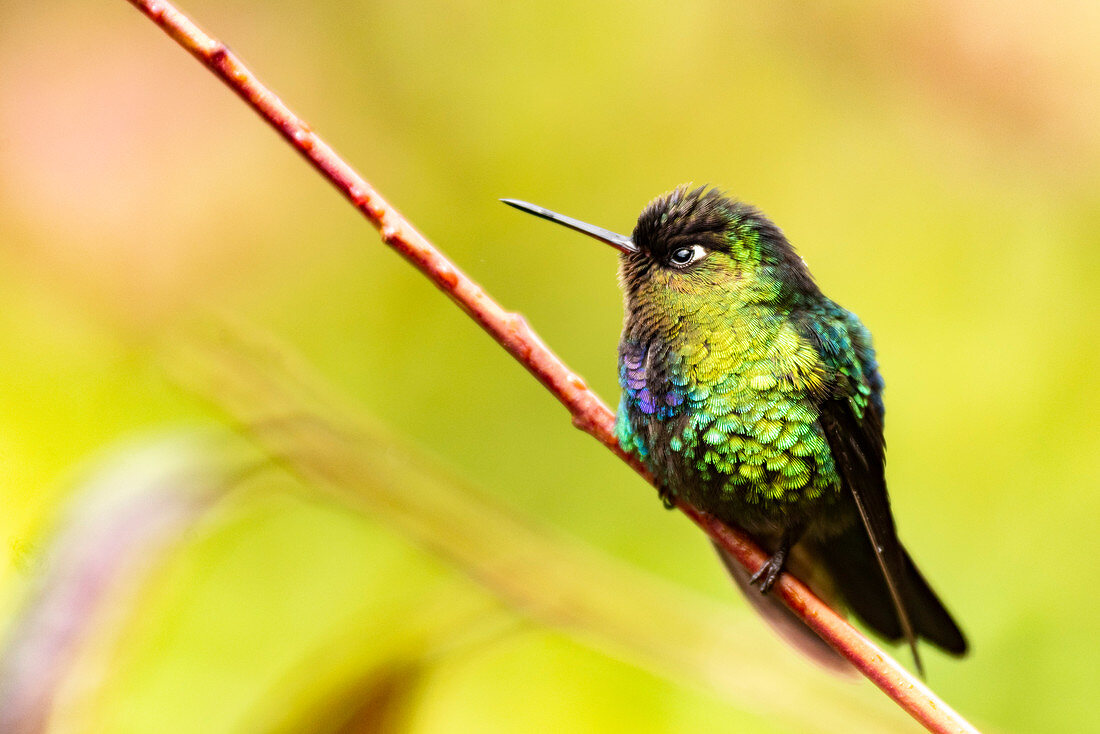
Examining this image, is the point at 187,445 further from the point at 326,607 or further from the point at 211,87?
the point at 211,87

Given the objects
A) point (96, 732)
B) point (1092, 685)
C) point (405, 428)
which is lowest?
point (1092, 685)

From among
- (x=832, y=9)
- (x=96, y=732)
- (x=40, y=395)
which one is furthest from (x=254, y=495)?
(x=832, y=9)

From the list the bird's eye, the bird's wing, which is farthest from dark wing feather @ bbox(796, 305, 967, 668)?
the bird's eye

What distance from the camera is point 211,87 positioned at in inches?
128

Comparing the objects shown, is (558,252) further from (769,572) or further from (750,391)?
(769,572)

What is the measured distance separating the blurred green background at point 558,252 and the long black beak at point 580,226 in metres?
1.02

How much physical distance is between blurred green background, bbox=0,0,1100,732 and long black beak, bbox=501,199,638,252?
1023 mm

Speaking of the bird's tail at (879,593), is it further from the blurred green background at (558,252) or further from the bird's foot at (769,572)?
the blurred green background at (558,252)

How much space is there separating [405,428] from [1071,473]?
95.9 inches

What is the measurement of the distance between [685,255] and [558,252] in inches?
60.4

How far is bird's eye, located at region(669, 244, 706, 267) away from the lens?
1.99 meters

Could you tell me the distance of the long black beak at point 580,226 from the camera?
5.32 feet

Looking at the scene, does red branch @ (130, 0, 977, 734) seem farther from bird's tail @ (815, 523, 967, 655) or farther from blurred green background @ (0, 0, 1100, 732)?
blurred green background @ (0, 0, 1100, 732)

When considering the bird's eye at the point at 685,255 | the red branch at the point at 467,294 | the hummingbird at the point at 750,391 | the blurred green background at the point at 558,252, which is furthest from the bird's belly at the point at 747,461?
the blurred green background at the point at 558,252
